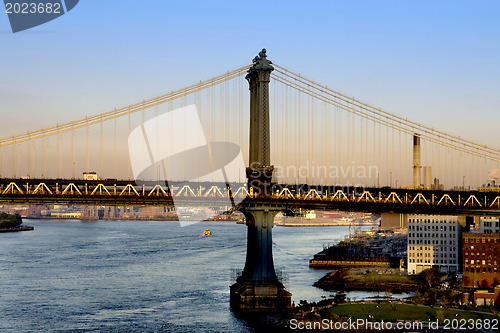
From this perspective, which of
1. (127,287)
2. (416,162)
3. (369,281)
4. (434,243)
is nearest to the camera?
(127,287)

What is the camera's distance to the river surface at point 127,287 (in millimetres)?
57250

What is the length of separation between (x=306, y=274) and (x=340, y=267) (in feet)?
50.7

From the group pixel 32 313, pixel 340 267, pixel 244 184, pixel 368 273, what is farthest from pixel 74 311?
pixel 340 267

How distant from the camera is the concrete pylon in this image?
6316cm

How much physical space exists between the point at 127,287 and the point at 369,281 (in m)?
30.0

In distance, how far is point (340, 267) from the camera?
111 meters

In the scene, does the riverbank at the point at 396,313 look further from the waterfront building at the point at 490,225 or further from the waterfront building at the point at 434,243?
the waterfront building at the point at 434,243

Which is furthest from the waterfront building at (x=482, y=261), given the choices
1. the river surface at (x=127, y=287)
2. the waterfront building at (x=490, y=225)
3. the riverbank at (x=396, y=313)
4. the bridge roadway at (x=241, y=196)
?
the riverbank at (x=396, y=313)

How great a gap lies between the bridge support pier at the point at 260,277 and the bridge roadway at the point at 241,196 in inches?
63.1

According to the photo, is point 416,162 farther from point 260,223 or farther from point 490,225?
point 260,223

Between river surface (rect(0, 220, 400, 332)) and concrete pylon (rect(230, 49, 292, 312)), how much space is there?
255 centimetres

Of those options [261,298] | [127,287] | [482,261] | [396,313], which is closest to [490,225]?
[482,261]

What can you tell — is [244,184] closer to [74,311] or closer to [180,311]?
[180,311]

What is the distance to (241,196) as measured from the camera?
66.2 m
